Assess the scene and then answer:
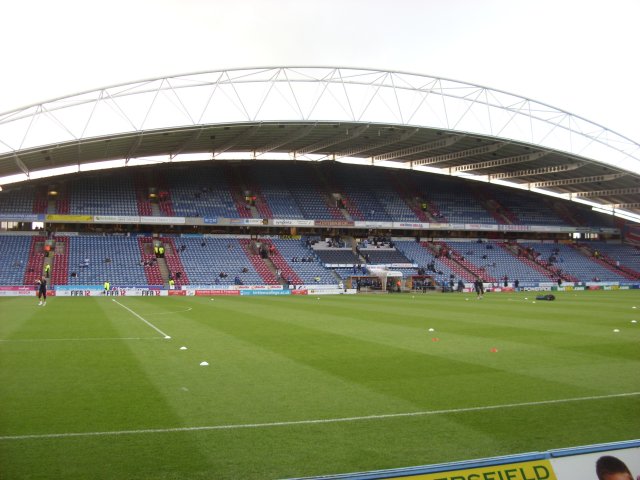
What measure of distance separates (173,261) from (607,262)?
51.5 m

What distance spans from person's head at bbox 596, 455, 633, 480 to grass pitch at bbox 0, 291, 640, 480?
2233mm

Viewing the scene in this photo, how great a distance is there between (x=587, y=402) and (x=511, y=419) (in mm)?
1991

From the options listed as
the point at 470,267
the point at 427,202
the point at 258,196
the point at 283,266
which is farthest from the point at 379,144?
the point at 470,267

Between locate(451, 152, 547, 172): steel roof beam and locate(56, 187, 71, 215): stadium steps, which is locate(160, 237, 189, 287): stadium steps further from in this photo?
Result: locate(451, 152, 547, 172): steel roof beam

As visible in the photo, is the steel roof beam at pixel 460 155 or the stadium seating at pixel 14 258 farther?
the steel roof beam at pixel 460 155

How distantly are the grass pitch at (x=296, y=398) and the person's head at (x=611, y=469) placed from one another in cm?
223

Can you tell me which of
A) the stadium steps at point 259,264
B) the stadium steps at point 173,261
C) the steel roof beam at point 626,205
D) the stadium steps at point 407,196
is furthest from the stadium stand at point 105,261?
the steel roof beam at point 626,205

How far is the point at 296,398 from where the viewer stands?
33.3 feet

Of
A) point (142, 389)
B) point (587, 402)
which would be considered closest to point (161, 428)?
point (142, 389)

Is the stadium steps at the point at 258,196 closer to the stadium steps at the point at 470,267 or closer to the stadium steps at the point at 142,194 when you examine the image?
the stadium steps at the point at 142,194

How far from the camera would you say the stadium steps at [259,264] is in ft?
177

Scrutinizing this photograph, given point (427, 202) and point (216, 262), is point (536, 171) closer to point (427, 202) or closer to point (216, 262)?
point (427, 202)

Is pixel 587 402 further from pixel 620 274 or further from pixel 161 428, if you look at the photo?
pixel 620 274

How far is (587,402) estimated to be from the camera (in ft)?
32.5
